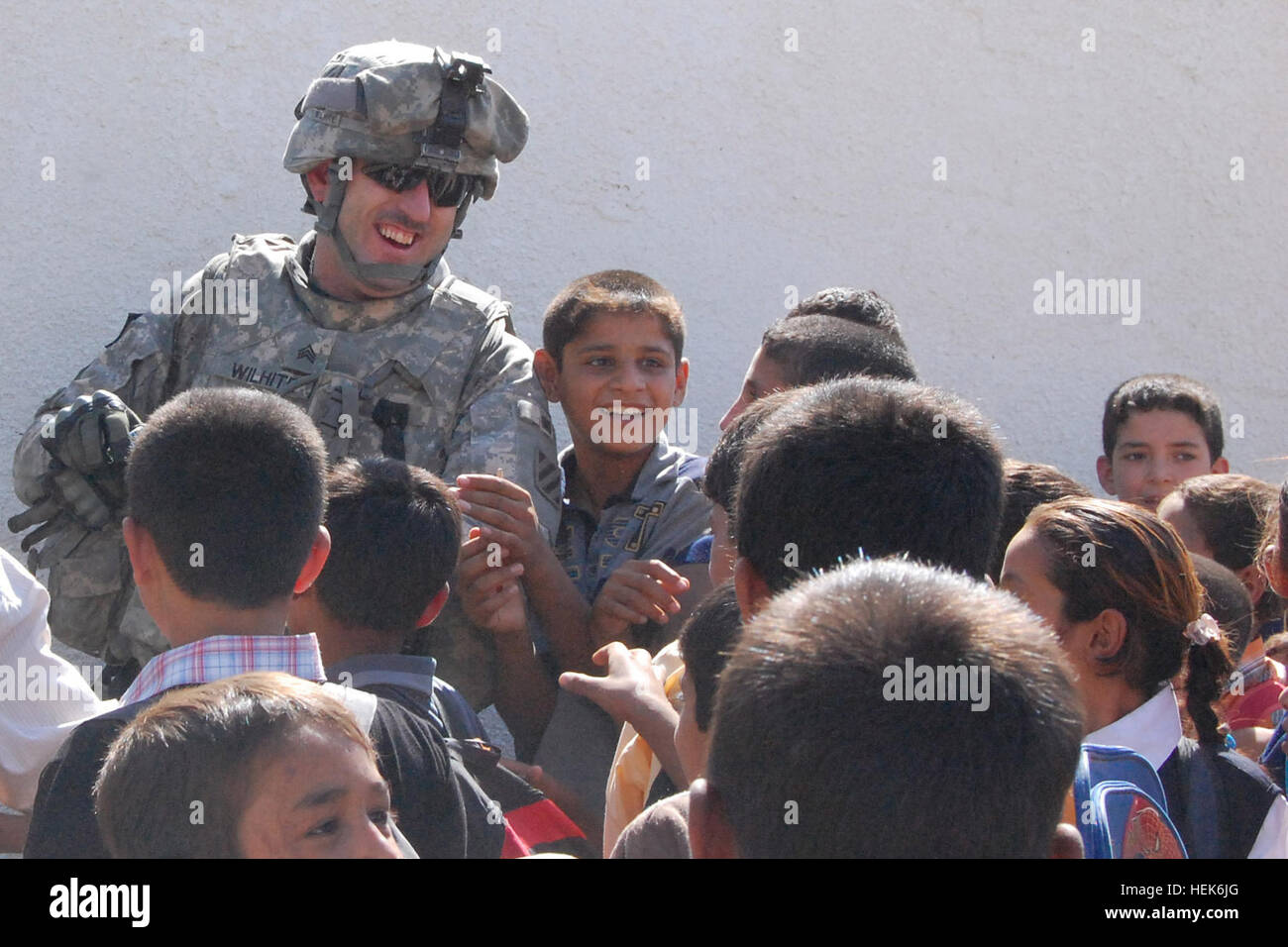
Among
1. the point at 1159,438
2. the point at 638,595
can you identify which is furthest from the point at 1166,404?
the point at 638,595

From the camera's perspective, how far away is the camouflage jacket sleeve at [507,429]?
8.95 ft

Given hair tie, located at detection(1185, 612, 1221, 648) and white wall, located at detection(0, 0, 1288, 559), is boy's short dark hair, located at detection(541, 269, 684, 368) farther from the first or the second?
hair tie, located at detection(1185, 612, 1221, 648)

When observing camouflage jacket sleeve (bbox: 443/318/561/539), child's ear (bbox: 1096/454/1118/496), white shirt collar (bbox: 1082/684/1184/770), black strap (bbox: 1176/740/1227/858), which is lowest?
black strap (bbox: 1176/740/1227/858)

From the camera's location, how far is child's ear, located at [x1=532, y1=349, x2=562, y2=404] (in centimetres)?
306

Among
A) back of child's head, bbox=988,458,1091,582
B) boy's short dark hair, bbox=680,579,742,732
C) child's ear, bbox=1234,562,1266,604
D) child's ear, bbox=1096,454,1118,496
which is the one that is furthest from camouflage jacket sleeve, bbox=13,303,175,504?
child's ear, bbox=1096,454,1118,496

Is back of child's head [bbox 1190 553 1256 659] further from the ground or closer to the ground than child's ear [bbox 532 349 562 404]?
closer to the ground

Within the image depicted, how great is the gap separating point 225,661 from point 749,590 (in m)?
0.69

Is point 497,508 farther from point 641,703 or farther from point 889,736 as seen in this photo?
point 889,736

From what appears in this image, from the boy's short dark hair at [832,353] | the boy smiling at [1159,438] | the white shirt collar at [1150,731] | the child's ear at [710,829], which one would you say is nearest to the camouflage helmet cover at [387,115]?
the boy's short dark hair at [832,353]

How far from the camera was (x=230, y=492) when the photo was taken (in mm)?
1918

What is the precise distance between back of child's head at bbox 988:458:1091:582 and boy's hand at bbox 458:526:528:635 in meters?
0.85

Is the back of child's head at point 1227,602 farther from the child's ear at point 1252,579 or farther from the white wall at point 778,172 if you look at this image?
the white wall at point 778,172

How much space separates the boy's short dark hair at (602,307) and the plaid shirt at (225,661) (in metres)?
1.33
